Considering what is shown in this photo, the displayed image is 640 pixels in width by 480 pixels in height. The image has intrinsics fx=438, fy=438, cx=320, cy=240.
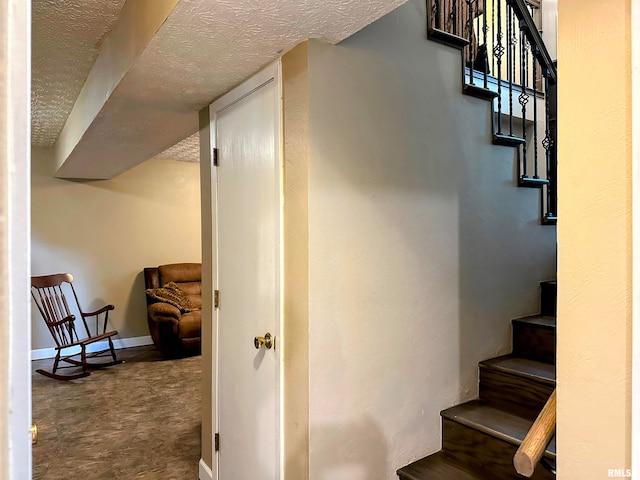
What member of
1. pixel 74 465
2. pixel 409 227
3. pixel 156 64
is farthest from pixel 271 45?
pixel 74 465

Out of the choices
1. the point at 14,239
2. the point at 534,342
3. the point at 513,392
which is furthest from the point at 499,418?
the point at 14,239

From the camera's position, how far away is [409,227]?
187 cm

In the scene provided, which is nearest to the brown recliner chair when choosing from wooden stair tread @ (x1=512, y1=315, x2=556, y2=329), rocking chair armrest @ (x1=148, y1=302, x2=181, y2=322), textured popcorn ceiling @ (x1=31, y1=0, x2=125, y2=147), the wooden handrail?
rocking chair armrest @ (x1=148, y1=302, x2=181, y2=322)

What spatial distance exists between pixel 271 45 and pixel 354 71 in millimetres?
334

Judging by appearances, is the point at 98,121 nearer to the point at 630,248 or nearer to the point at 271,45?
the point at 271,45

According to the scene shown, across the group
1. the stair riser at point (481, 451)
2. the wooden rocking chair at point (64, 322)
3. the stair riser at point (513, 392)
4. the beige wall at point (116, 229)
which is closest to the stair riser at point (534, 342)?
the stair riser at point (513, 392)

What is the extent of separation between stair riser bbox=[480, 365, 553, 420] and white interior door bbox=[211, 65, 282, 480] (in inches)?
41.5

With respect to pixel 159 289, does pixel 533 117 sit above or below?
above

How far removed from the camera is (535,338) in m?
2.23

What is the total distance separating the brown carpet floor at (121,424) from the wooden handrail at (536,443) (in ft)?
7.01

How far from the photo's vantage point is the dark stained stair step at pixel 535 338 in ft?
7.10

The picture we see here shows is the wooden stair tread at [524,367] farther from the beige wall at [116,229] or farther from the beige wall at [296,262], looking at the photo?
the beige wall at [116,229]

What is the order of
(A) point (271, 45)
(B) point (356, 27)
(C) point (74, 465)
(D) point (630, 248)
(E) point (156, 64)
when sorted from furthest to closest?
(C) point (74, 465)
(E) point (156, 64)
(A) point (271, 45)
(B) point (356, 27)
(D) point (630, 248)

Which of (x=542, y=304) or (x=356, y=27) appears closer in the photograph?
(x=356, y=27)
